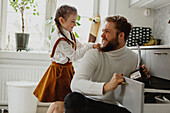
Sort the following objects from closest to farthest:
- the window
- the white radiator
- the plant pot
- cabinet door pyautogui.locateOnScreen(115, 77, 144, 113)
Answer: cabinet door pyautogui.locateOnScreen(115, 77, 144, 113), the white radiator, the plant pot, the window

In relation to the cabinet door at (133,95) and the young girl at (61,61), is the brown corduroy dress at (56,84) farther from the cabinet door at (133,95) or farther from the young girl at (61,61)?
the cabinet door at (133,95)

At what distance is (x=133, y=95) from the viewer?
1.06 meters

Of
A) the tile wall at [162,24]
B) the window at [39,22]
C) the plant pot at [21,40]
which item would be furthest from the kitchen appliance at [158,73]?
the plant pot at [21,40]

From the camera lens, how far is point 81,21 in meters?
3.28

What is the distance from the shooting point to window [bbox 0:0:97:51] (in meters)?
3.09

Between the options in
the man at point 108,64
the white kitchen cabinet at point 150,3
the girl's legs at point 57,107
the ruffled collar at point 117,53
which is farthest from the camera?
the white kitchen cabinet at point 150,3

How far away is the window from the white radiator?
0.47 meters

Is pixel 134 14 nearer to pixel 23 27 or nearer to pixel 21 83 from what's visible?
pixel 23 27

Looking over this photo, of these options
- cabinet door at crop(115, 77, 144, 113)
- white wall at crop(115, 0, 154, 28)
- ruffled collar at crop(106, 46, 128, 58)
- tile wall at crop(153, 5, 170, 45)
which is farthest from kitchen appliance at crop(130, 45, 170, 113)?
white wall at crop(115, 0, 154, 28)

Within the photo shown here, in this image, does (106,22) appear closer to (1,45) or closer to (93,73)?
(93,73)

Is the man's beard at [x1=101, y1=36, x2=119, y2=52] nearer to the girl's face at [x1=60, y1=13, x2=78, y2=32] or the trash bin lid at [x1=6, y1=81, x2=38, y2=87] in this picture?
the girl's face at [x1=60, y1=13, x2=78, y2=32]

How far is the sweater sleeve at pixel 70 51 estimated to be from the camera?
188cm

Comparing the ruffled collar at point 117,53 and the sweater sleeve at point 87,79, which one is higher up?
the ruffled collar at point 117,53

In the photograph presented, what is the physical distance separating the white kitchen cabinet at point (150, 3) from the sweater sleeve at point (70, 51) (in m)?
1.03
